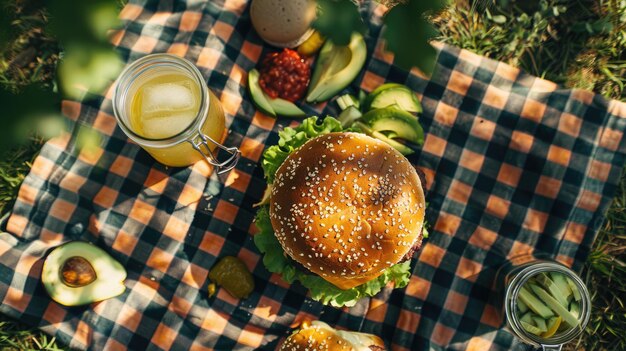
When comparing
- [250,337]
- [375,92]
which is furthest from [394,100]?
[250,337]

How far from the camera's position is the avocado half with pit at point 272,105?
97.7 inches

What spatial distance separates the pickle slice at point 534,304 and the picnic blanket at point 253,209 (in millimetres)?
201

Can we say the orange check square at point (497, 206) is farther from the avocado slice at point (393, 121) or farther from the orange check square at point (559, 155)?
the avocado slice at point (393, 121)

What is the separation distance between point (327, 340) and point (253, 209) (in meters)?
0.71

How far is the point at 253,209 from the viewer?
2504 mm

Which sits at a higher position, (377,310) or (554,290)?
(554,290)

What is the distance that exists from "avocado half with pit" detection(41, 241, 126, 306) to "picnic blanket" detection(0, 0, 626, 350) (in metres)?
0.08

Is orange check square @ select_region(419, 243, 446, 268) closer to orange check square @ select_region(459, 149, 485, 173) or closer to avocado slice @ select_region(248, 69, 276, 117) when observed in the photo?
orange check square @ select_region(459, 149, 485, 173)

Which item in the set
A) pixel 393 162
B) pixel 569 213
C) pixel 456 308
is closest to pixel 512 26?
pixel 569 213

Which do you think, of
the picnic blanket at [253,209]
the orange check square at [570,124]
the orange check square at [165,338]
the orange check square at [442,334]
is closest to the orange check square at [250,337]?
the picnic blanket at [253,209]

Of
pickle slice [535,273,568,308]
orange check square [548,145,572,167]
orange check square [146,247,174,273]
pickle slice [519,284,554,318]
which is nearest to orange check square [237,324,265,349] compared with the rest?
orange check square [146,247,174,273]

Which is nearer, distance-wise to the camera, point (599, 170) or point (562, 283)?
point (562, 283)

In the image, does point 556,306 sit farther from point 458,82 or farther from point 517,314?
point 458,82

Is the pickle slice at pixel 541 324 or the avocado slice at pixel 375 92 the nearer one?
the pickle slice at pixel 541 324
